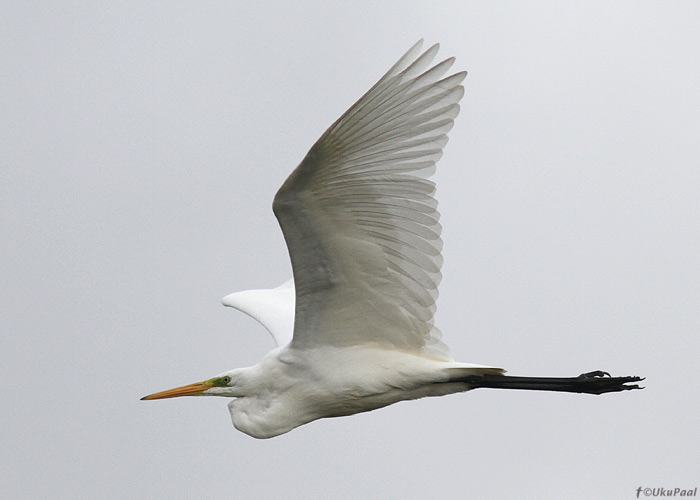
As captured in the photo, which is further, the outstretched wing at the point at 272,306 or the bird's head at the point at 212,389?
the outstretched wing at the point at 272,306

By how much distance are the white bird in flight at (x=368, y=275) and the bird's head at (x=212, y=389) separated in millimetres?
12

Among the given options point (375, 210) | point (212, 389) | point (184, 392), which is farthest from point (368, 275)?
point (184, 392)

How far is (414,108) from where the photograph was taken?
23.4 ft

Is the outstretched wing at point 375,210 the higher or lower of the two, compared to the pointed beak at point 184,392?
higher

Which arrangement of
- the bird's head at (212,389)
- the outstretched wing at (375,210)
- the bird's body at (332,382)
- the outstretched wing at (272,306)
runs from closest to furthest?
1. the outstretched wing at (375,210)
2. the bird's body at (332,382)
3. the bird's head at (212,389)
4. the outstretched wing at (272,306)

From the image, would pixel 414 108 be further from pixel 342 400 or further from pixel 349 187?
pixel 342 400

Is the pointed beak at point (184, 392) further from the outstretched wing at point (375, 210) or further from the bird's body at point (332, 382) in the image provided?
the outstretched wing at point (375, 210)

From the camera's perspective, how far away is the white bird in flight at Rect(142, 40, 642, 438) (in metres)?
7.06

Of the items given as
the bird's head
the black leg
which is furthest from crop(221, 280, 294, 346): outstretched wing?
the black leg

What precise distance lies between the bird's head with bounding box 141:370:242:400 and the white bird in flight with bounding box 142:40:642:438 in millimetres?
12

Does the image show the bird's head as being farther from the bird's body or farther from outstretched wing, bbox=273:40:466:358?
outstretched wing, bbox=273:40:466:358

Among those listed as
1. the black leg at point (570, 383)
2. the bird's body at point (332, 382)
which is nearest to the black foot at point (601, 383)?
the black leg at point (570, 383)

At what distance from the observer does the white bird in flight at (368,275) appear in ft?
23.2

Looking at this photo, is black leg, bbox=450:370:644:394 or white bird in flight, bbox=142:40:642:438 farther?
black leg, bbox=450:370:644:394
